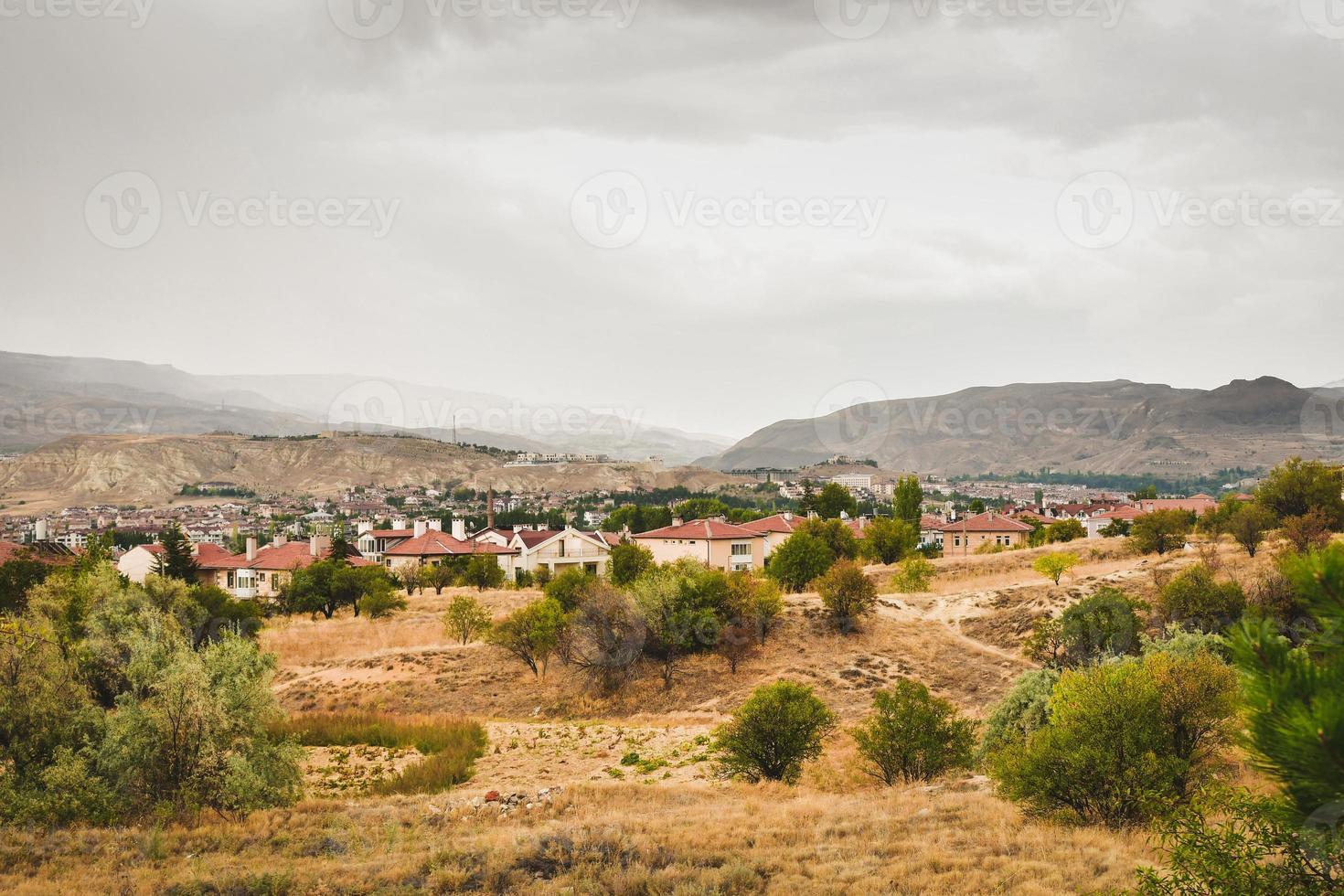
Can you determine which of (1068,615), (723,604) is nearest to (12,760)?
(723,604)

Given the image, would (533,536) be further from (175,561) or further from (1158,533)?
(1158,533)

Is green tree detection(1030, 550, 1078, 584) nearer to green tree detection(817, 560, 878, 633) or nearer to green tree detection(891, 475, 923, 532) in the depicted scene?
green tree detection(817, 560, 878, 633)

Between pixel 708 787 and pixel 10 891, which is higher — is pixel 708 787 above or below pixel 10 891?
below

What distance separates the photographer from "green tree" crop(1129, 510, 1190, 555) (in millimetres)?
49250

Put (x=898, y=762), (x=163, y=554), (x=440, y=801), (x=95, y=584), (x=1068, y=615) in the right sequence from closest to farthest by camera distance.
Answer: (x=440, y=801) < (x=898, y=762) < (x=1068, y=615) < (x=95, y=584) < (x=163, y=554)

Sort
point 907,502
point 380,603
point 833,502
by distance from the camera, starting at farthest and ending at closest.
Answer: point 833,502, point 907,502, point 380,603

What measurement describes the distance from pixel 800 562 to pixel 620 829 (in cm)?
3697

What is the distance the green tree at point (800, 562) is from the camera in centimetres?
4978

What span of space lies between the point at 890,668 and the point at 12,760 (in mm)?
29303

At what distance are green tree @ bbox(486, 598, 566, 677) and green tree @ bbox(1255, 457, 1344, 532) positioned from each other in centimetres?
3796

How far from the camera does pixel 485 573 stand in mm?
62031

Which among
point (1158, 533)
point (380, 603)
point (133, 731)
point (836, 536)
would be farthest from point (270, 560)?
point (1158, 533)

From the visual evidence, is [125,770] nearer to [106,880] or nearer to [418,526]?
[106,880]

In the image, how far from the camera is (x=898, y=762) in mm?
19422
